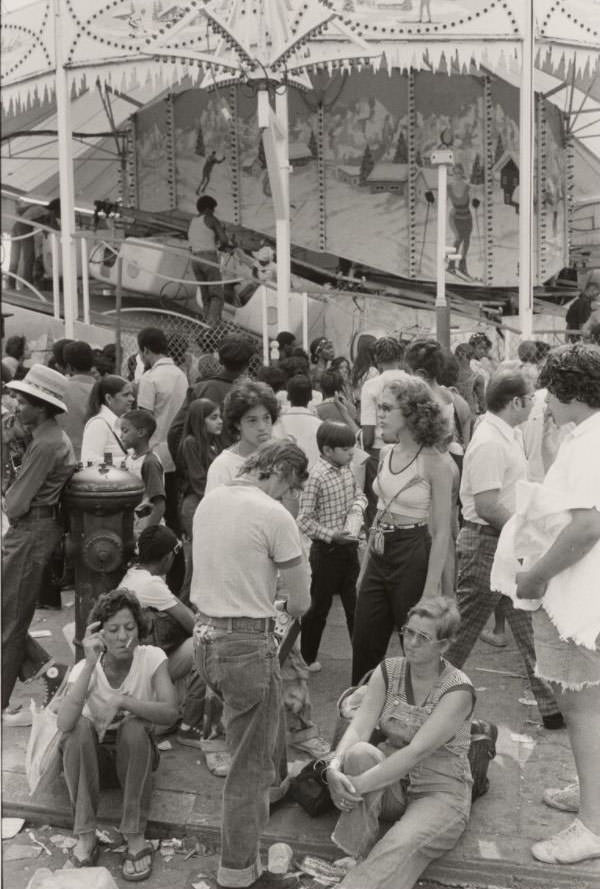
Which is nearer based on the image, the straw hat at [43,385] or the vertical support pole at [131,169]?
the straw hat at [43,385]

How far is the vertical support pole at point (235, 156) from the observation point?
57.0 feet

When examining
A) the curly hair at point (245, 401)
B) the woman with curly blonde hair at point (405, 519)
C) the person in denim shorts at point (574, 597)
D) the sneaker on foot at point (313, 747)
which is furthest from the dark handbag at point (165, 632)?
the person in denim shorts at point (574, 597)

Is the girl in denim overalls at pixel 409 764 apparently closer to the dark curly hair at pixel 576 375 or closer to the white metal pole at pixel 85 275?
the dark curly hair at pixel 576 375

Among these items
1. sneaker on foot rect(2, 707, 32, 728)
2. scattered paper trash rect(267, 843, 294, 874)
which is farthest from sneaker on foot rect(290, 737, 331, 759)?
sneaker on foot rect(2, 707, 32, 728)

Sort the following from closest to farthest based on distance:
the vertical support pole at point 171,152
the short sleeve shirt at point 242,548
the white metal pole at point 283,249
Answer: the short sleeve shirt at point 242,548 → the white metal pole at point 283,249 → the vertical support pole at point 171,152

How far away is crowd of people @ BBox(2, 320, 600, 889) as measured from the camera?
4.14 metres

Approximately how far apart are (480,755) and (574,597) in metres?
1.00

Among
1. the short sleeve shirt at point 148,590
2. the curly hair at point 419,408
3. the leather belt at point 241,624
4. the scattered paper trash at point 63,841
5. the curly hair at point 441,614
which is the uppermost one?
the curly hair at point 419,408

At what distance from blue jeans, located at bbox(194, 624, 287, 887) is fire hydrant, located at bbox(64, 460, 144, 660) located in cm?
131

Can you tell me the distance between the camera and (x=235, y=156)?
1767cm

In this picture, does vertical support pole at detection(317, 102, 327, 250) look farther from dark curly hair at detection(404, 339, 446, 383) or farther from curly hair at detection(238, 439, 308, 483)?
curly hair at detection(238, 439, 308, 483)

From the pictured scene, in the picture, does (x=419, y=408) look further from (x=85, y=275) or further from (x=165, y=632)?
(x=85, y=275)

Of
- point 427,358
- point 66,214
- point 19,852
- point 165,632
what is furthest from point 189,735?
point 66,214

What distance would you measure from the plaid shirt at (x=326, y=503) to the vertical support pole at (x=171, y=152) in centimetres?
1275
